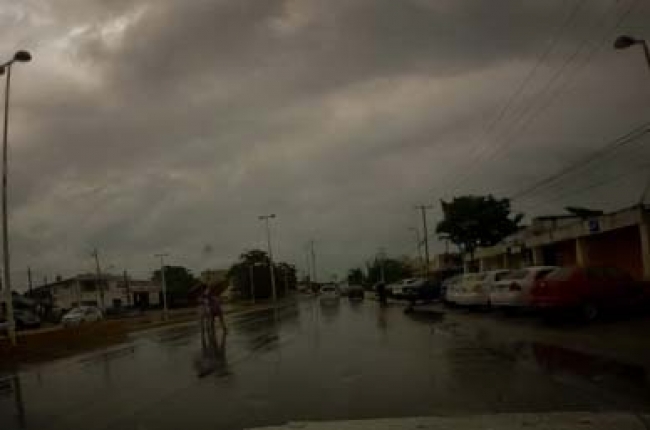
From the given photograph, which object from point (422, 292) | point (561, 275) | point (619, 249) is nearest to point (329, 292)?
point (422, 292)

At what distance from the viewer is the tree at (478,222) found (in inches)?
3297

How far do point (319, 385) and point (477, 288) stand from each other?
2244 centimetres

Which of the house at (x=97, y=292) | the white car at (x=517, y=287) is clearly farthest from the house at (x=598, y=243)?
the house at (x=97, y=292)

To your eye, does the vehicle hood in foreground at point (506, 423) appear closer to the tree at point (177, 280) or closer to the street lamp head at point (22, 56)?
the street lamp head at point (22, 56)

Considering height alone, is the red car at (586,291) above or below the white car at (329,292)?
above

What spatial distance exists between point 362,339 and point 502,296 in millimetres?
8087

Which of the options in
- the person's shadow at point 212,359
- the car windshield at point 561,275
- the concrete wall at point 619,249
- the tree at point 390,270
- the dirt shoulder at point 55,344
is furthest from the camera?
the tree at point 390,270

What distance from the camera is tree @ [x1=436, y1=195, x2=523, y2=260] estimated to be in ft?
275

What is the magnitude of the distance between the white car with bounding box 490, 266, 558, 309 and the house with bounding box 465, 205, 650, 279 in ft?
18.5

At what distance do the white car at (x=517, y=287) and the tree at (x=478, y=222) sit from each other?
5387 cm

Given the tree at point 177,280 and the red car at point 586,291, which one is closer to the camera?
the red car at point 586,291

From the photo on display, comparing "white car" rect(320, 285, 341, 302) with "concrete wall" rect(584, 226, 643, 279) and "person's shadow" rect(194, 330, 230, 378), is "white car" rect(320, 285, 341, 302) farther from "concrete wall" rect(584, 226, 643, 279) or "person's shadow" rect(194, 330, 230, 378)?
"person's shadow" rect(194, 330, 230, 378)

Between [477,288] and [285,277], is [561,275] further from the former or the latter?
[285,277]

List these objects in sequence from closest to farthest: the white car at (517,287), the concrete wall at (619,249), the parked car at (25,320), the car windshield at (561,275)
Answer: the car windshield at (561,275) < the white car at (517,287) < the concrete wall at (619,249) < the parked car at (25,320)
